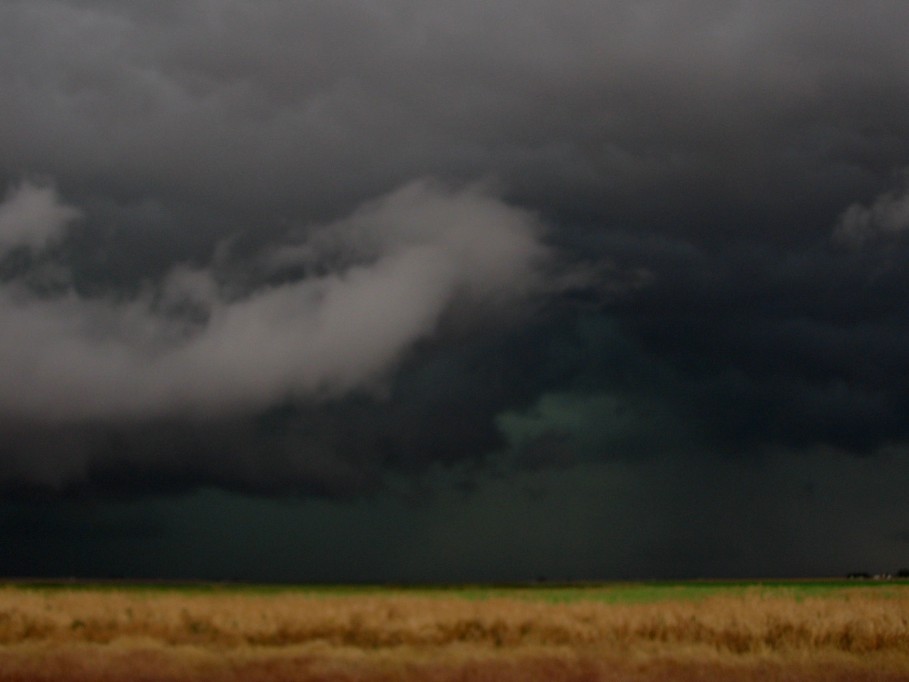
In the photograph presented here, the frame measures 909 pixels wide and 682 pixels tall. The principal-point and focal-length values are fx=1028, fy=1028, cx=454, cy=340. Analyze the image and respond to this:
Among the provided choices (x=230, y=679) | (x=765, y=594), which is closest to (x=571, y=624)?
(x=765, y=594)

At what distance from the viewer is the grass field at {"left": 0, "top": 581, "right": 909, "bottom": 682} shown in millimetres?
32594

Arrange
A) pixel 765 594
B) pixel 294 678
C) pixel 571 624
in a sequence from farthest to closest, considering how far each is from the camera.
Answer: pixel 765 594
pixel 571 624
pixel 294 678

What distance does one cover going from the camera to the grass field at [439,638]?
32.6 metres

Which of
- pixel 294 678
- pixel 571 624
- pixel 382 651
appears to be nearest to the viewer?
pixel 294 678

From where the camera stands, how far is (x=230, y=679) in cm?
3169

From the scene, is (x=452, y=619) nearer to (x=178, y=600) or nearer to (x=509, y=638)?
(x=509, y=638)

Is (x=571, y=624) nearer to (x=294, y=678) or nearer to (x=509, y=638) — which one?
Result: (x=509, y=638)

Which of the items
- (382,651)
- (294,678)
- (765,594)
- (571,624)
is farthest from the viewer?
(765,594)

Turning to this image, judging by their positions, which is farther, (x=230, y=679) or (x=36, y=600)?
(x=36, y=600)

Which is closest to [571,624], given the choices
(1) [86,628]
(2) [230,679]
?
(2) [230,679]

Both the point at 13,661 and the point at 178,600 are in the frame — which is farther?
the point at 178,600

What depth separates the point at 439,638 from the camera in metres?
36.0

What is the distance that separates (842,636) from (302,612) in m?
19.5

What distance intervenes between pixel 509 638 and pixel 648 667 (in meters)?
5.30
